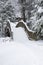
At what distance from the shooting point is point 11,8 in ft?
76.6

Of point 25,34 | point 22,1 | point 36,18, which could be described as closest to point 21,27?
point 25,34

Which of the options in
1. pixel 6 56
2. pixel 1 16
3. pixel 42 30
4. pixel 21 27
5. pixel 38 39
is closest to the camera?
pixel 6 56

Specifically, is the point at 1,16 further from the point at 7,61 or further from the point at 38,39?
the point at 7,61

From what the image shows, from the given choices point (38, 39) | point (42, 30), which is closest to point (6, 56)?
point (42, 30)

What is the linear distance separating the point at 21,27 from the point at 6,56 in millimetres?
10290

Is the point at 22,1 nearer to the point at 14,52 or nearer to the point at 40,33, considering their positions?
the point at 40,33

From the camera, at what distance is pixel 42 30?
14.1 m

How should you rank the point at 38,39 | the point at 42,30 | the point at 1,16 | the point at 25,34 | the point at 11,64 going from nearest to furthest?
the point at 11,64, the point at 42,30, the point at 38,39, the point at 25,34, the point at 1,16

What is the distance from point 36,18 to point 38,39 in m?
1.87

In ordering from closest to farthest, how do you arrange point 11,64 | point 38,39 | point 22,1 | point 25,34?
point 11,64 → point 38,39 → point 25,34 → point 22,1

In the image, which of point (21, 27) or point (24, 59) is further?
point (21, 27)

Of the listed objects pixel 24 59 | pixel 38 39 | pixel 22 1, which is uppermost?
pixel 22 1

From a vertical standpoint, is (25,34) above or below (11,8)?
below

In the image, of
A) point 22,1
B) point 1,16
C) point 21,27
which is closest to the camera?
point 21,27
